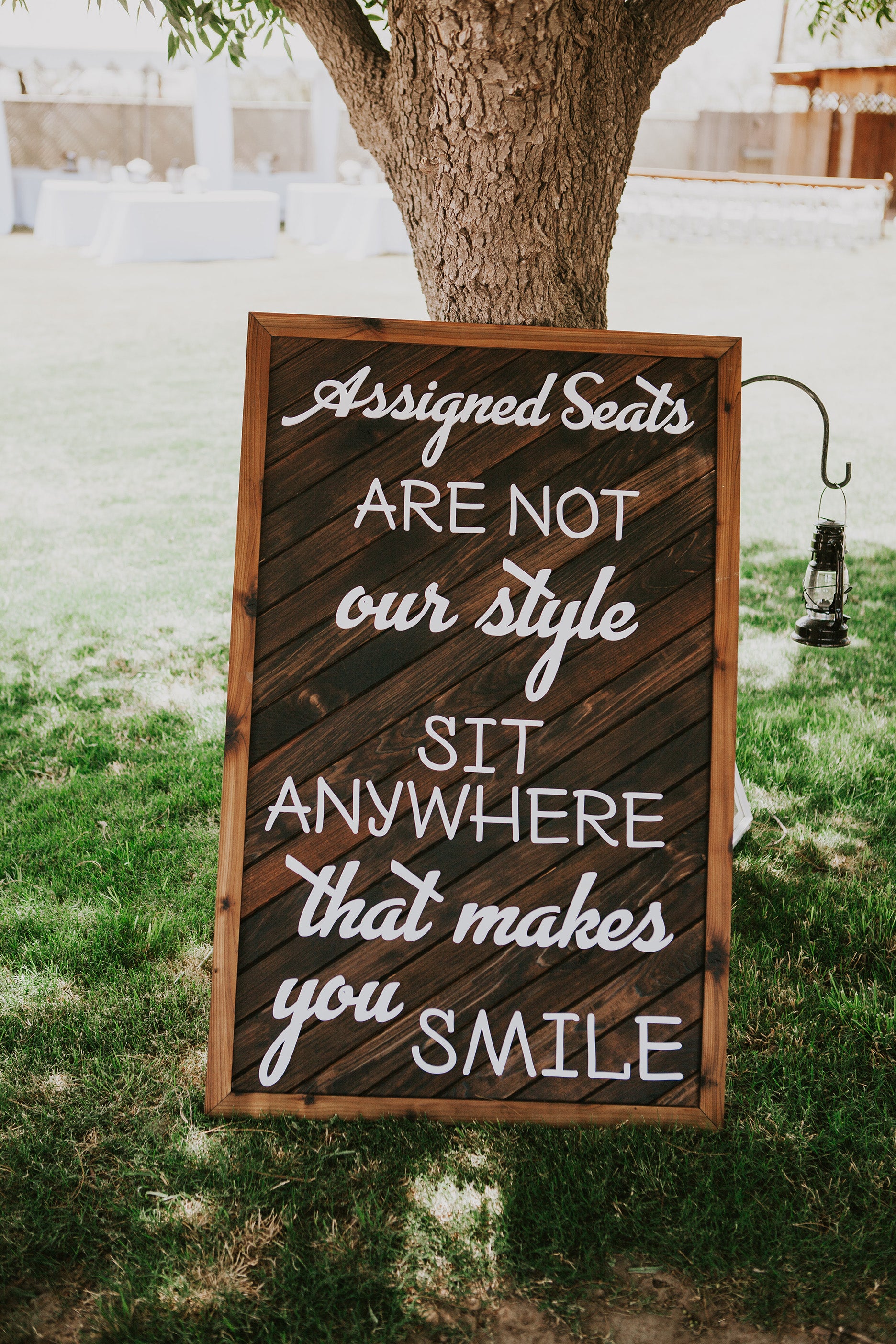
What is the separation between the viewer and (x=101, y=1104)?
80.2 inches

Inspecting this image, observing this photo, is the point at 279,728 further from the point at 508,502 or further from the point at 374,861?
the point at 508,502

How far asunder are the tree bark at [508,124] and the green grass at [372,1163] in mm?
1585

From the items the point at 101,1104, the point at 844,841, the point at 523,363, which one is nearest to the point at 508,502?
the point at 523,363

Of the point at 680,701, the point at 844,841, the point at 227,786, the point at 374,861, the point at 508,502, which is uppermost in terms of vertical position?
the point at 508,502

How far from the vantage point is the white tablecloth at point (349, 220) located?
14656 mm

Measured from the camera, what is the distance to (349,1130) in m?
1.95

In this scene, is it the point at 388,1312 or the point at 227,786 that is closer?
the point at 388,1312

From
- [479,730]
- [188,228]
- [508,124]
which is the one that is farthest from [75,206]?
[479,730]

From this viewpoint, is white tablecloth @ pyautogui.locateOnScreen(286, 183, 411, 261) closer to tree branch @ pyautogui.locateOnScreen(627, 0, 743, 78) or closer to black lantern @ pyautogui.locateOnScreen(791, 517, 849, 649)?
tree branch @ pyautogui.locateOnScreen(627, 0, 743, 78)

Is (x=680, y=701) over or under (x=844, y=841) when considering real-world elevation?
over

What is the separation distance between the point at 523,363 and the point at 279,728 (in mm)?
810

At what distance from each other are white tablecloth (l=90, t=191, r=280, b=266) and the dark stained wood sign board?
13308 mm

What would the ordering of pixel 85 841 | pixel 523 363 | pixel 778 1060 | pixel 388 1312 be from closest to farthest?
pixel 388 1312 → pixel 523 363 → pixel 778 1060 → pixel 85 841

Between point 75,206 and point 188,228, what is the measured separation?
209cm
